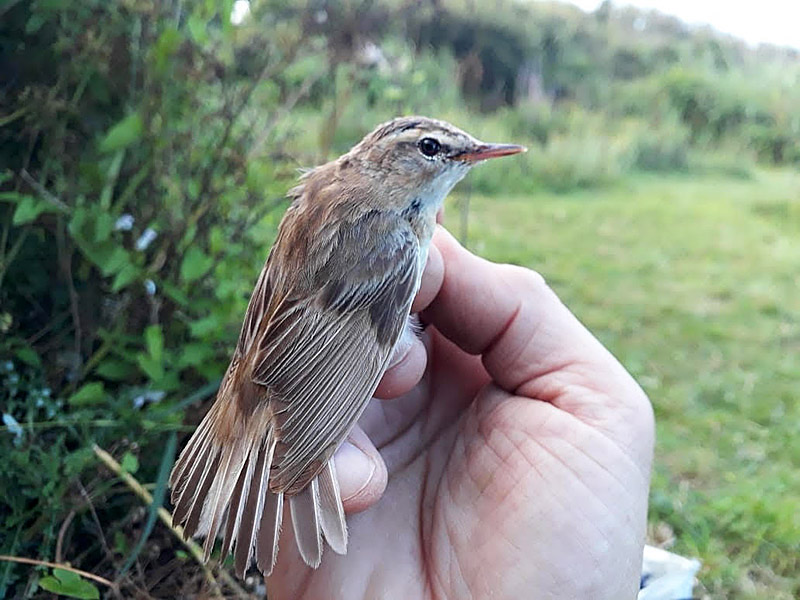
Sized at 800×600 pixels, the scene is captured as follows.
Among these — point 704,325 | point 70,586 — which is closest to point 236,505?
point 70,586

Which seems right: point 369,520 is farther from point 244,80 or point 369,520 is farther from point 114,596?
point 244,80

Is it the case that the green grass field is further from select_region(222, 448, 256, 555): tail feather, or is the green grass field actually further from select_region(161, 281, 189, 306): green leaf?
select_region(161, 281, 189, 306): green leaf

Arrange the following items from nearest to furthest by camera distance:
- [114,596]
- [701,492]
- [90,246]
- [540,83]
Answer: [114,596], [90,246], [701,492], [540,83]

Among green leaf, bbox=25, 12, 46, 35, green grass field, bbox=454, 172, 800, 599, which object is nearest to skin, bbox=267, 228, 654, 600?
green leaf, bbox=25, 12, 46, 35

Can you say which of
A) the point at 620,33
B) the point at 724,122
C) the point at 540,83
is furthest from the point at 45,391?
the point at 620,33

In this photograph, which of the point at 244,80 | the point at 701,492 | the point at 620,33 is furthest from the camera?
the point at 620,33

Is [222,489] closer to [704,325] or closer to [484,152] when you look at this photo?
[484,152]

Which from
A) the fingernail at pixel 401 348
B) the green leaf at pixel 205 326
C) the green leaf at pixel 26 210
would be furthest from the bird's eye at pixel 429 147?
the green leaf at pixel 26 210
